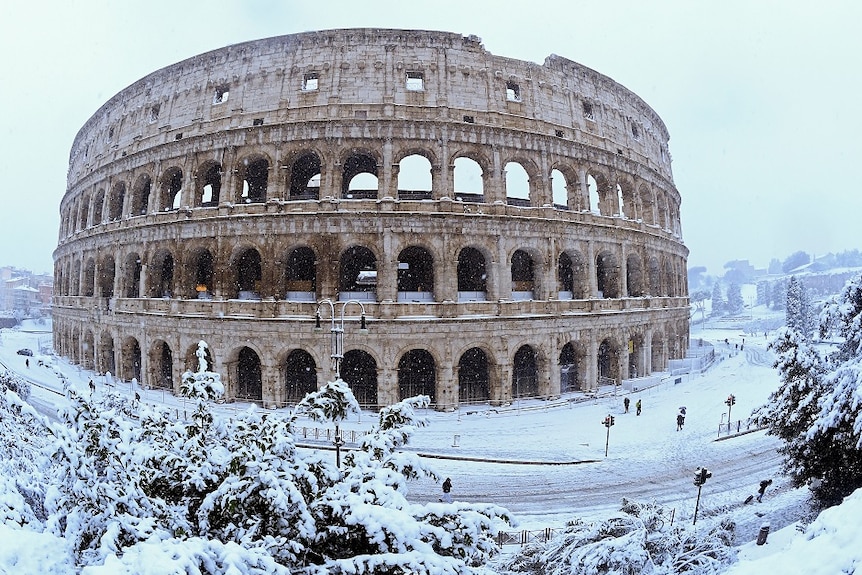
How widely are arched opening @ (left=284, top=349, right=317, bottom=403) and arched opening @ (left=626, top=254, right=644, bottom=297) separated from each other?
69.4 feet

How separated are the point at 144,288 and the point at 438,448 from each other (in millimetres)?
20086

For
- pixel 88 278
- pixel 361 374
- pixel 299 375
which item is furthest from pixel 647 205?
pixel 88 278

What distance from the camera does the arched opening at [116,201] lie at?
103 feet

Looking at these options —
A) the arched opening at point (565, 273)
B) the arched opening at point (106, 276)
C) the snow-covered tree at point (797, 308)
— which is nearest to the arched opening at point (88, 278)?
the arched opening at point (106, 276)

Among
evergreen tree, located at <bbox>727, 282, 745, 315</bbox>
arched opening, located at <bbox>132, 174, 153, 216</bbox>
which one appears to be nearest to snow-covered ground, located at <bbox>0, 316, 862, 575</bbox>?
arched opening, located at <bbox>132, 174, 153, 216</bbox>

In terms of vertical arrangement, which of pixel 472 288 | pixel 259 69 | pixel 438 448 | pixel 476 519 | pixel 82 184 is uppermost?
pixel 259 69

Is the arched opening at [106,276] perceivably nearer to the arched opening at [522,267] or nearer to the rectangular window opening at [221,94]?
the rectangular window opening at [221,94]

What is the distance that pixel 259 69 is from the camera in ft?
86.0

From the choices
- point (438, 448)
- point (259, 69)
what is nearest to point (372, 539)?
point (438, 448)

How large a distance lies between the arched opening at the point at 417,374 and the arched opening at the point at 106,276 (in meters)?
21.3

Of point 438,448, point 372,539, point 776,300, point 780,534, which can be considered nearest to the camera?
point 372,539

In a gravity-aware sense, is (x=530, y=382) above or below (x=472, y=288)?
below

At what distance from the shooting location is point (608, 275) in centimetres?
3006

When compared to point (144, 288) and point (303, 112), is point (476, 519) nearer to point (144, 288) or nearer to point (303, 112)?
point (303, 112)
